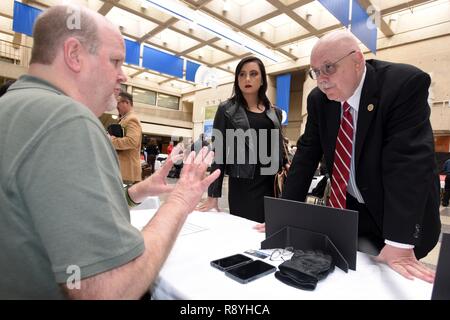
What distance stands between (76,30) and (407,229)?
1219mm

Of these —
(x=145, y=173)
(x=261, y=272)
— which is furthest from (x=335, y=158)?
(x=145, y=173)

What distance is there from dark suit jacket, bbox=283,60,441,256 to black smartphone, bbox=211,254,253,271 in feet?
1.77

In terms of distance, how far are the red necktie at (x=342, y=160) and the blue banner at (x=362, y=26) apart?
4.06m

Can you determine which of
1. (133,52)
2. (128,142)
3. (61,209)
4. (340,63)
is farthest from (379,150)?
(133,52)

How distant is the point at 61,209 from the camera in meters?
0.51

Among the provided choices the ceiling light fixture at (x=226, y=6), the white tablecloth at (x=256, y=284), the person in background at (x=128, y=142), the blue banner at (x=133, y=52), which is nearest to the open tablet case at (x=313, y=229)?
the white tablecloth at (x=256, y=284)

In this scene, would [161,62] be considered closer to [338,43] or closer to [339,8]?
[339,8]

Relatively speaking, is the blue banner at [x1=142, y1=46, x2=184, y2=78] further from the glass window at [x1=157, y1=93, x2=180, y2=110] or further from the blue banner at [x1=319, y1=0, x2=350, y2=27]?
the glass window at [x1=157, y1=93, x2=180, y2=110]

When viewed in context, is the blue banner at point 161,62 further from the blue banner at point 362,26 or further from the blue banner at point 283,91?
the blue banner at point 362,26

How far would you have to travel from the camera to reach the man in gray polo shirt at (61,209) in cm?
51

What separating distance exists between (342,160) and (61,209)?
46.0 inches

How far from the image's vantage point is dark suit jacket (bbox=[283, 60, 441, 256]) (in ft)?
3.35
